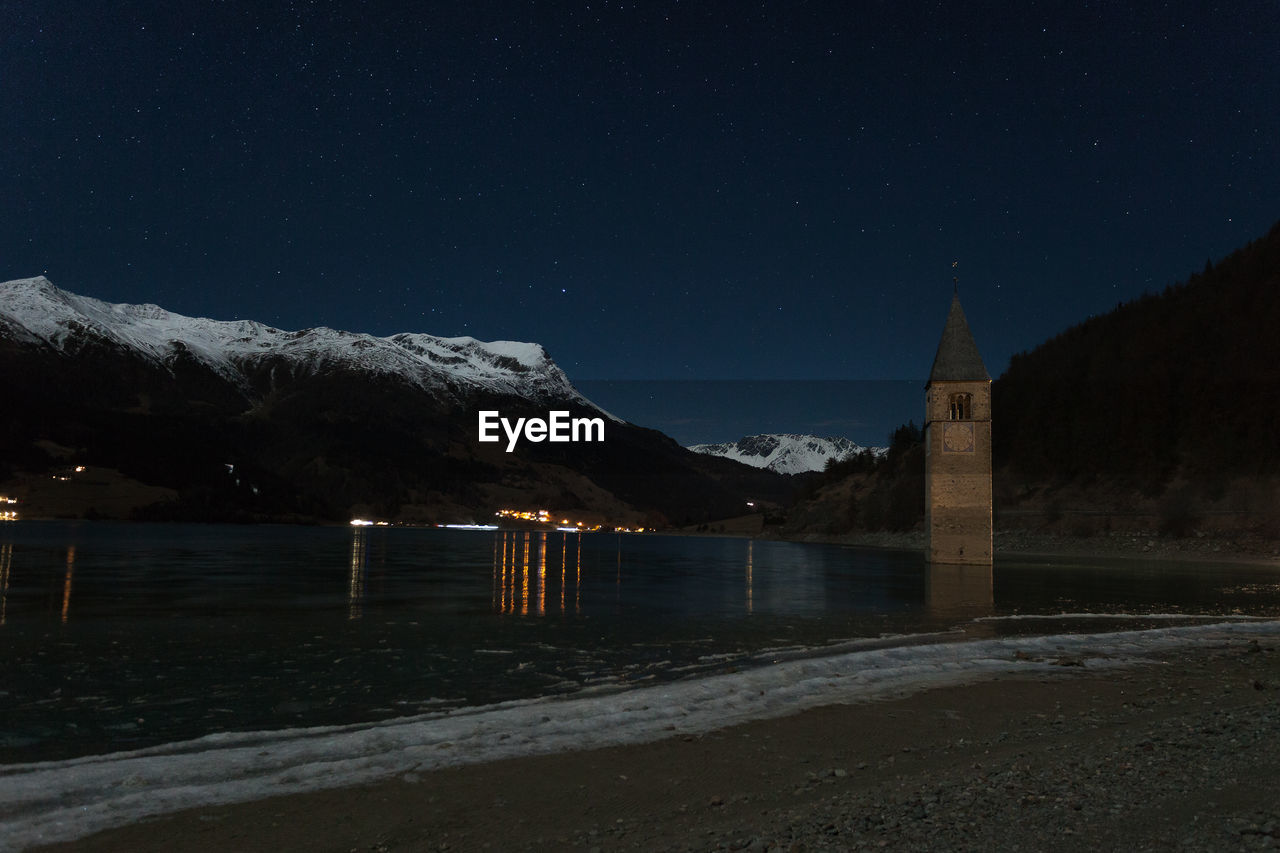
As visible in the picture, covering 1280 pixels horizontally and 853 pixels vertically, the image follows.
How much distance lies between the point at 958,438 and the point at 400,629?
61.9 meters

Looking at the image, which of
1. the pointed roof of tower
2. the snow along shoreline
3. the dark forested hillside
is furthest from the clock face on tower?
the snow along shoreline

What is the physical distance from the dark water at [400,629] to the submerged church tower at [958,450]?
1942 cm

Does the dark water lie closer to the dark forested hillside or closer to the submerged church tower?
the submerged church tower

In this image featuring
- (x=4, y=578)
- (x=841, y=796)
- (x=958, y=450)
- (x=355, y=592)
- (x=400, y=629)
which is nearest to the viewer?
(x=841, y=796)

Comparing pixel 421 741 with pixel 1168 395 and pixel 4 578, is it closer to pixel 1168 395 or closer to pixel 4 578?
pixel 4 578

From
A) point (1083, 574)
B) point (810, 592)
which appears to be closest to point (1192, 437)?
point (1083, 574)

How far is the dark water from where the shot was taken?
1317 centimetres

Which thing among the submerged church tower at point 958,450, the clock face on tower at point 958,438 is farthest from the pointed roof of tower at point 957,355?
the clock face on tower at point 958,438

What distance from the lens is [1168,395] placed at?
10150cm

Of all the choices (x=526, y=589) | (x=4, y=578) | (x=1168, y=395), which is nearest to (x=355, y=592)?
(x=526, y=589)

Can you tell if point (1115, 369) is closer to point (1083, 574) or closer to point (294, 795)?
point (1083, 574)

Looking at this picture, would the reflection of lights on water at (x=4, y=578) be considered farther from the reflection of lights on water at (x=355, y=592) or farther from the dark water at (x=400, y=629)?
A: the reflection of lights on water at (x=355, y=592)

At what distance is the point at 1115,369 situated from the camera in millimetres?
118125

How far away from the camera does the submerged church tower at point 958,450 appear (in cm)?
7056
